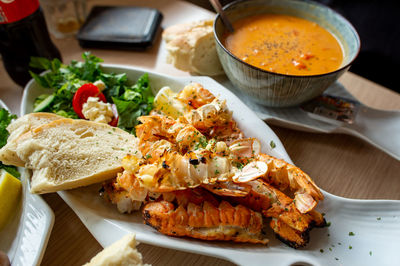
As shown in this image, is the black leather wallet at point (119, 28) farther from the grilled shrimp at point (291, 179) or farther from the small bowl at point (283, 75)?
the grilled shrimp at point (291, 179)

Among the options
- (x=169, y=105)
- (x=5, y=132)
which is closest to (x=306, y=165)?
(x=169, y=105)

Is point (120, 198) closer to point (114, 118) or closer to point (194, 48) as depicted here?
point (114, 118)

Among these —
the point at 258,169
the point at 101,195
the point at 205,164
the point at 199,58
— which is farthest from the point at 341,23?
the point at 101,195

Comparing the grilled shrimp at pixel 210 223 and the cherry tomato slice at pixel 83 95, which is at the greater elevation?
the cherry tomato slice at pixel 83 95

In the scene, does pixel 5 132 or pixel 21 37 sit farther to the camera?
pixel 21 37

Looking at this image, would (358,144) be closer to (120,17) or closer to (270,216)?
(270,216)

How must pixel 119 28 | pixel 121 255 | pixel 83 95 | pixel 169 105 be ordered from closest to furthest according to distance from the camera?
pixel 121 255 → pixel 169 105 → pixel 83 95 → pixel 119 28

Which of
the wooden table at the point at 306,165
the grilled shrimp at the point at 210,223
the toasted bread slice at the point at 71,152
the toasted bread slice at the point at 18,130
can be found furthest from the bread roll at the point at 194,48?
the grilled shrimp at the point at 210,223
